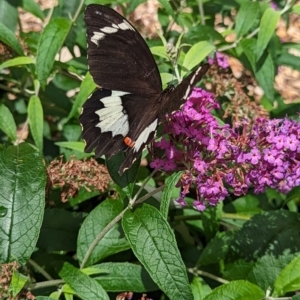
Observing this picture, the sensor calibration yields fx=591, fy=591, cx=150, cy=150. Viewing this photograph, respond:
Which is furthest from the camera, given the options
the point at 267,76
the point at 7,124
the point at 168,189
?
the point at 267,76

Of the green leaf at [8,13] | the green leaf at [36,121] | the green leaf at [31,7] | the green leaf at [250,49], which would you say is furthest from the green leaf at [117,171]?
the green leaf at [31,7]

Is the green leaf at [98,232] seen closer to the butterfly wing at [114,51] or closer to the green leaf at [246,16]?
the butterfly wing at [114,51]

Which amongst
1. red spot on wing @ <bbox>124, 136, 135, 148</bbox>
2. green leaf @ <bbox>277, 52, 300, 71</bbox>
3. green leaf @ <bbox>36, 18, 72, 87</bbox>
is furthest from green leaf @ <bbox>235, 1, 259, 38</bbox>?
red spot on wing @ <bbox>124, 136, 135, 148</bbox>

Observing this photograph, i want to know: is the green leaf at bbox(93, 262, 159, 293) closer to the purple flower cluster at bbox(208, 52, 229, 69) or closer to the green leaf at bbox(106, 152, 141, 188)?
the green leaf at bbox(106, 152, 141, 188)

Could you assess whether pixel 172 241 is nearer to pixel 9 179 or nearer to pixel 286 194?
pixel 9 179

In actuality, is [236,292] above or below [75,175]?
below

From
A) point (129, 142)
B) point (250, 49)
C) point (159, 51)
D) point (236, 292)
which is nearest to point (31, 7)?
point (159, 51)

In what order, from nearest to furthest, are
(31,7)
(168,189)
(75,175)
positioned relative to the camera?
(168,189)
(75,175)
(31,7)

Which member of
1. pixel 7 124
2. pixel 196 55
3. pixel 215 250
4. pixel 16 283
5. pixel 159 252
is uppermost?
pixel 196 55

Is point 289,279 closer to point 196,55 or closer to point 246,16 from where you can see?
point 196,55
